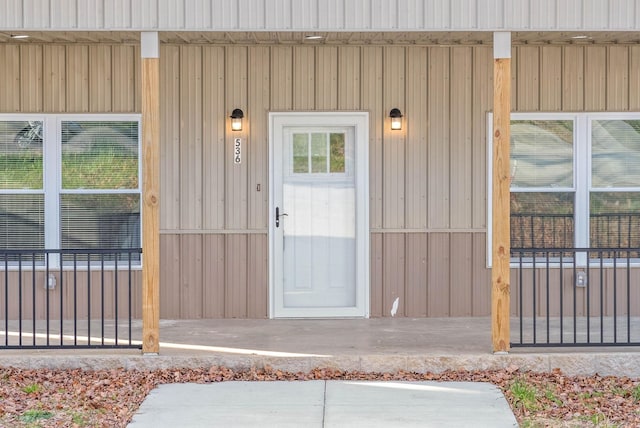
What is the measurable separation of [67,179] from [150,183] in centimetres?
244

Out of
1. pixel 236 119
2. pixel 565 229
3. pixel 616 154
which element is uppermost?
pixel 236 119

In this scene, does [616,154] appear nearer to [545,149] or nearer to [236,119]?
[545,149]

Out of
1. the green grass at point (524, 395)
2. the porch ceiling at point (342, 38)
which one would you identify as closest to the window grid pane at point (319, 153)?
the porch ceiling at point (342, 38)

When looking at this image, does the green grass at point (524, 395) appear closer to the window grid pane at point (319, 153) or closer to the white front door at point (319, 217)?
the white front door at point (319, 217)

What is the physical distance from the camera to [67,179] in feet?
32.3

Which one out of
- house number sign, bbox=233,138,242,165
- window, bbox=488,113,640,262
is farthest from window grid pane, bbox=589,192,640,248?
house number sign, bbox=233,138,242,165

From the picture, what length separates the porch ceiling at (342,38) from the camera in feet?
29.6

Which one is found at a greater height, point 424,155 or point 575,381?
point 424,155

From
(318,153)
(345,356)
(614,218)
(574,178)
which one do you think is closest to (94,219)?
(318,153)

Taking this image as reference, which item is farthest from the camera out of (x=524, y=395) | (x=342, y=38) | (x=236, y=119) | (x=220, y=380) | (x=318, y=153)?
(x=318, y=153)
